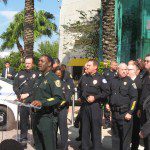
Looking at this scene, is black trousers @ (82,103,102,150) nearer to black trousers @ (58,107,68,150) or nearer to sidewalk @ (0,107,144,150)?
black trousers @ (58,107,68,150)

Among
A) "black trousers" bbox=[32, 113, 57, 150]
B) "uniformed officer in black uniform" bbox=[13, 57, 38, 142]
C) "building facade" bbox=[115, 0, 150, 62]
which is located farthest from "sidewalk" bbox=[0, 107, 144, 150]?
"building facade" bbox=[115, 0, 150, 62]

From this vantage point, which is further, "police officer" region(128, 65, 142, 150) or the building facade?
the building facade

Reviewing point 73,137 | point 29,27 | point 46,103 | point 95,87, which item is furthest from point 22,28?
point 46,103

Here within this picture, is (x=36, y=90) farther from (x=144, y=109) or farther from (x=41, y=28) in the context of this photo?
(x=41, y=28)

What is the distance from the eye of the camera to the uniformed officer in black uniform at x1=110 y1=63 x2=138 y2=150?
7.27m

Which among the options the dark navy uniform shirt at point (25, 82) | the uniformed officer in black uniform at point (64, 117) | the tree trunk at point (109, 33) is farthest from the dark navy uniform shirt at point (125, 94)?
the tree trunk at point (109, 33)

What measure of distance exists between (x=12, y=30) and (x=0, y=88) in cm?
3810

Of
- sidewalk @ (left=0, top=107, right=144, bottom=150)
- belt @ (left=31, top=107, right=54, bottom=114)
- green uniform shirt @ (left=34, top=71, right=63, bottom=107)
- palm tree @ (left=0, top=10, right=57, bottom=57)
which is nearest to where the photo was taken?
green uniform shirt @ (left=34, top=71, right=63, bottom=107)

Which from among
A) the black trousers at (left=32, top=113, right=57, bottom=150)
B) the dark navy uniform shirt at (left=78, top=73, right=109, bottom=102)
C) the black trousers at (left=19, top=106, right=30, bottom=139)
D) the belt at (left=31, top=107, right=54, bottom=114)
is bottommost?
the black trousers at (left=19, top=106, right=30, bottom=139)

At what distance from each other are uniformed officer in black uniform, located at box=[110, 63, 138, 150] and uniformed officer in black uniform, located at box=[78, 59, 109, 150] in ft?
1.34

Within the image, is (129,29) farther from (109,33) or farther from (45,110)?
(45,110)

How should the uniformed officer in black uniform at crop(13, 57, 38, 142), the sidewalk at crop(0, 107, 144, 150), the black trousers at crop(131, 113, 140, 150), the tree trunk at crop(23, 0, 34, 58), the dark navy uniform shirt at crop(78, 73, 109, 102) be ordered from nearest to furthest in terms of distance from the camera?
the black trousers at crop(131, 113, 140, 150)
the dark navy uniform shirt at crop(78, 73, 109, 102)
the uniformed officer in black uniform at crop(13, 57, 38, 142)
the sidewalk at crop(0, 107, 144, 150)
the tree trunk at crop(23, 0, 34, 58)

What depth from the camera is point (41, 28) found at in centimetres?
4694

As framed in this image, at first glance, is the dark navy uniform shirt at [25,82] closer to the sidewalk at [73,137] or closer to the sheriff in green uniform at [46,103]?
the sidewalk at [73,137]
